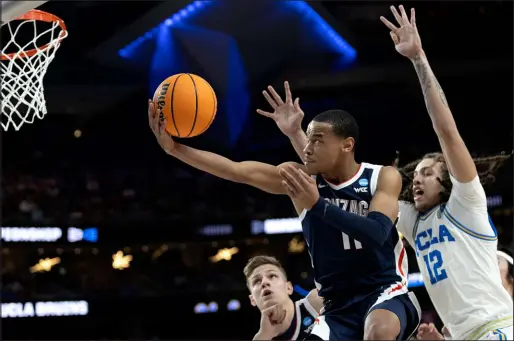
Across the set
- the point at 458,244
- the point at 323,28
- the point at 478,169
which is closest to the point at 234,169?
the point at 458,244

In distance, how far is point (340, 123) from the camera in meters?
3.51

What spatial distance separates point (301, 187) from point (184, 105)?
0.86 meters

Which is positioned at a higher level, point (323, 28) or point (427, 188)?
point (323, 28)

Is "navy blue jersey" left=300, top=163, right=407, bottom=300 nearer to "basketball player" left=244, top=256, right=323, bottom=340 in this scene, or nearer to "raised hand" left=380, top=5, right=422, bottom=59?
"raised hand" left=380, top=5, right=422, bottom=59

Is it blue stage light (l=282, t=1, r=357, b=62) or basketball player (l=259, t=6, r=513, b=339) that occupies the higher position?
blue stage light (l=282, t=1, r=357, b=62)

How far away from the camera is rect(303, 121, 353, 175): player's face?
11.4ft

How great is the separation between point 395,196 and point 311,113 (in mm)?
10073

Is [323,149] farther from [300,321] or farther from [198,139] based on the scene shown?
[198,139]

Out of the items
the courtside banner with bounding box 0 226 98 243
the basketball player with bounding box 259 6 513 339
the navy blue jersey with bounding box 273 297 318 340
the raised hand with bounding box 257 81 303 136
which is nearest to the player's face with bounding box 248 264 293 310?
the navy blue jersey with bounding box 273 297 318 340

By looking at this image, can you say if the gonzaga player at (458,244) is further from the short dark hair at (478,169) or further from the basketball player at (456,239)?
the short dark hair at (478,169)

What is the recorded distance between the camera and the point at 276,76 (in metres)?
13.4

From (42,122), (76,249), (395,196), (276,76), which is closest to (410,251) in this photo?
(276,76)

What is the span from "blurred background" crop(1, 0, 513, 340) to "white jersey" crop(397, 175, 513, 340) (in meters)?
9.29

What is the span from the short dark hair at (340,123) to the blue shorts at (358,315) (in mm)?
773
